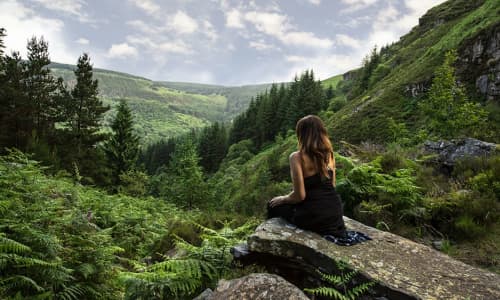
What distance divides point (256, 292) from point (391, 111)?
1513 inches

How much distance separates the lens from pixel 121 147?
3142 centimetres

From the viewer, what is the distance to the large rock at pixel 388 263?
3.36 meters

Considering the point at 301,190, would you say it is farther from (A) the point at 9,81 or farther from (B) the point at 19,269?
(A) the point at 9,81

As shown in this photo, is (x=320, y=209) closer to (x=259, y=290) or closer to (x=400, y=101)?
(x=259, y=290)

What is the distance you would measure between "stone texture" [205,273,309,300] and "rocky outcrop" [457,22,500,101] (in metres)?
33.2

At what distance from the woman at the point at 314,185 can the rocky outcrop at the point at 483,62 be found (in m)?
31.5

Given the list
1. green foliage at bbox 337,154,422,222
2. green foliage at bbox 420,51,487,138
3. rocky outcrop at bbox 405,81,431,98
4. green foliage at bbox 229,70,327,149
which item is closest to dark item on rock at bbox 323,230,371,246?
green foliage at bbox 337,154,422,222

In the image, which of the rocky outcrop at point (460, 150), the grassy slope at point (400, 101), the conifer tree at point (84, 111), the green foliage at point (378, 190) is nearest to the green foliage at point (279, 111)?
the grassy slope at point (400, 101)

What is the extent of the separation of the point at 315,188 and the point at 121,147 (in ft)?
101

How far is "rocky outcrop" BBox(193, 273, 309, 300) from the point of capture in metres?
3.03

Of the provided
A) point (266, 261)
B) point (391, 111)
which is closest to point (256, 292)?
point (266, 261)

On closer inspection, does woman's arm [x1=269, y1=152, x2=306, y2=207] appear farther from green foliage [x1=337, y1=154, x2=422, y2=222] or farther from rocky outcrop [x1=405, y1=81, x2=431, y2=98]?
rocky outcrop [x1=405, y1=81, x2=431, y2=98]

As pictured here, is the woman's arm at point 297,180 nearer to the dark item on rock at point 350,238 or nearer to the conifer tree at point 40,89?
the dark item on rock at point 350,238

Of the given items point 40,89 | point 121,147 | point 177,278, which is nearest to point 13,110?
point 40,89
